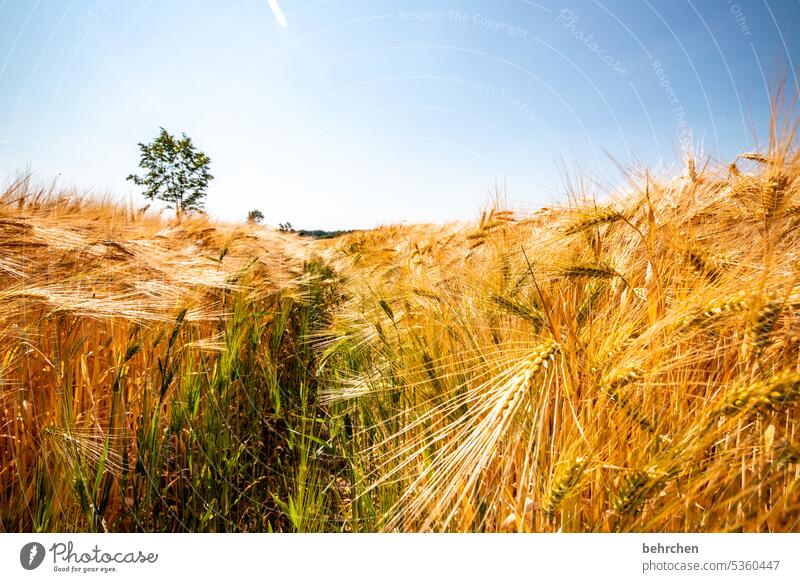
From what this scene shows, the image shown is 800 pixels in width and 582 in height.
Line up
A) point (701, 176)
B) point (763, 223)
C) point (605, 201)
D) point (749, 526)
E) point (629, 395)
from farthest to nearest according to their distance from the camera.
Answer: point (701, 176) → point (605, 201) → point (763, 223) → point (629, 395) → point (749, 526)

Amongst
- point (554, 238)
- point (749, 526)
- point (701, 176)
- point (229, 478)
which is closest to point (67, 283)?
point (229, 478)

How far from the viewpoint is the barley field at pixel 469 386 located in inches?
29.9

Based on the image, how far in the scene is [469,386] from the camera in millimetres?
1255

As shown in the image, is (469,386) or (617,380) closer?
(617,380)

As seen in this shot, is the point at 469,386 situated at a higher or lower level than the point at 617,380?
lower

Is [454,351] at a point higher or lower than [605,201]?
lower

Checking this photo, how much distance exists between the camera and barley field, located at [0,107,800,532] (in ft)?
2.49

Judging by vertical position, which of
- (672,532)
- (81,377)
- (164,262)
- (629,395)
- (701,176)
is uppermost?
(701,176)

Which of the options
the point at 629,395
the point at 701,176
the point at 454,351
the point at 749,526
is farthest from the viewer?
the point at 701,176
